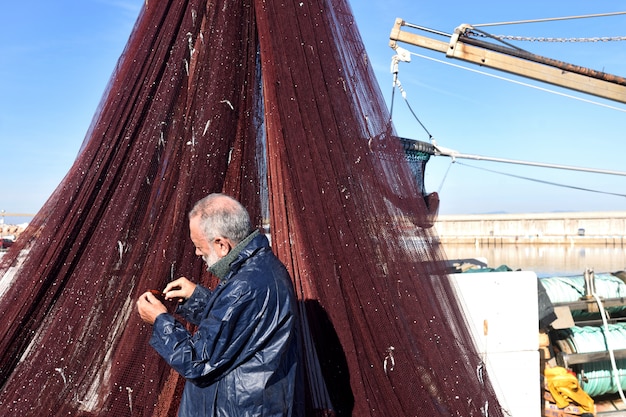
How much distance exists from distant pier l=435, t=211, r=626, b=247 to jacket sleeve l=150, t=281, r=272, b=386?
35.7m

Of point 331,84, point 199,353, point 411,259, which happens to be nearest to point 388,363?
point 411,259

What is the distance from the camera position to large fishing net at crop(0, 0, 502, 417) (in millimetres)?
2797

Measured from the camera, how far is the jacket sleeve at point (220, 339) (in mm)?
2033

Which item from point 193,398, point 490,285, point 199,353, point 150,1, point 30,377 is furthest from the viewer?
point 490,285

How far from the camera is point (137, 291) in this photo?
2863 millimetres

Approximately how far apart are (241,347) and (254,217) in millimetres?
1324

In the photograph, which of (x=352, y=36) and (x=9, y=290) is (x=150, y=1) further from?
(x=9, y=290)

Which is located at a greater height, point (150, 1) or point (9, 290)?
point (150, 1)

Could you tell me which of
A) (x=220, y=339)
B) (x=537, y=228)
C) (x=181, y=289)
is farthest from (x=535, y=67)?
(x=537, y=228)

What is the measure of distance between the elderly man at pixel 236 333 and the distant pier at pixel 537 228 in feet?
117

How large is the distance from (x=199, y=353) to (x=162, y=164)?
4.29 ft

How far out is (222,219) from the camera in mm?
2252

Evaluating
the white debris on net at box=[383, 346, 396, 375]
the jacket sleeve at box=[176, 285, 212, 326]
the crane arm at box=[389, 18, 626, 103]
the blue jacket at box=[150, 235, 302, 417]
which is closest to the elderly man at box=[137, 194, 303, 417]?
the blue jacket at box=[150, 235, 302, 417]

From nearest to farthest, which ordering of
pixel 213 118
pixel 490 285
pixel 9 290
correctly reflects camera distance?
pixel 9 290
pixel 213 118
pixel 490 285
